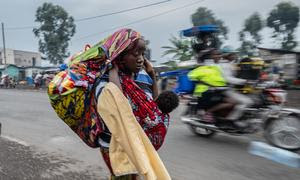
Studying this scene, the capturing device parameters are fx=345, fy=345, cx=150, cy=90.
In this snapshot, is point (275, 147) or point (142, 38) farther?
point (275, 147)

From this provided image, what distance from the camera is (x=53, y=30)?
43844 mm

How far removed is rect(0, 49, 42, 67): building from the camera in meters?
59.1

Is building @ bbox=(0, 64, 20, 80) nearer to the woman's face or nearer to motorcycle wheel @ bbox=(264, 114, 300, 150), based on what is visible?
motorcycle wheel @ bbox=(264, 114, 300, 150)

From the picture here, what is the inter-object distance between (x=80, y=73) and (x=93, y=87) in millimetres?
141

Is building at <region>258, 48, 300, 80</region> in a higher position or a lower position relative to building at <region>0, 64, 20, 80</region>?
higher

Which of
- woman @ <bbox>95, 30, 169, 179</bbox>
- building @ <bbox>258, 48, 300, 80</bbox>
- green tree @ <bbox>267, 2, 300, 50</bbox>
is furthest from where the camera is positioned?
green tree @ <bbox>267, 2, 300, 50</bbox>

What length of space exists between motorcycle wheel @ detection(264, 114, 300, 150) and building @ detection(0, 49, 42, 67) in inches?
2333

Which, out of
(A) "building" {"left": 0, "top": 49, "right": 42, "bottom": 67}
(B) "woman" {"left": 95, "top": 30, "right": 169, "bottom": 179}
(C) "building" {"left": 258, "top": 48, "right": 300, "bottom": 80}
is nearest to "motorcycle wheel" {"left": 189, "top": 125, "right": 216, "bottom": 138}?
(B) "woman" {"left": 95, "top": 30, "right": 169, "bottom": 179}

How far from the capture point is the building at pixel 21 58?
59.1 m

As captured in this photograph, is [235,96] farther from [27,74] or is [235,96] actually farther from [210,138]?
[27,74]

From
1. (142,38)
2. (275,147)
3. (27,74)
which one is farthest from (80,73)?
(27,74)

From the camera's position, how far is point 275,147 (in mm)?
4992

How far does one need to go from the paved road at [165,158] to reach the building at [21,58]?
186 feet

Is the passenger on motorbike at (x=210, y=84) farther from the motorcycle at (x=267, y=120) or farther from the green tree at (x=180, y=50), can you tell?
the green tree at (x=180, y=50)
